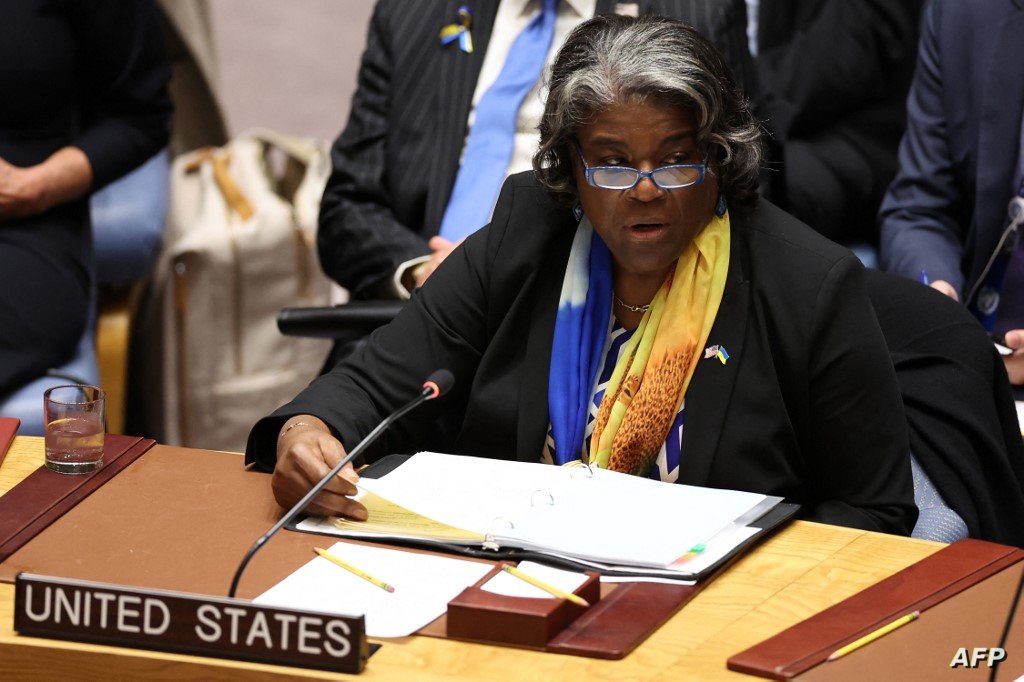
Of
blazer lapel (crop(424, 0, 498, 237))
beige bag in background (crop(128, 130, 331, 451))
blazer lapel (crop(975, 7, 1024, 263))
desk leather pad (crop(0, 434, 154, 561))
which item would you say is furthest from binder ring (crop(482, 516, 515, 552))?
beige bag in background (crop(128, 130, 331, 451))

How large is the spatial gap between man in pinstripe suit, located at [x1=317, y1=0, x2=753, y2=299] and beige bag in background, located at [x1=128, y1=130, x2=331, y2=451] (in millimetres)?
553

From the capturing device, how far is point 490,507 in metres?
1.84

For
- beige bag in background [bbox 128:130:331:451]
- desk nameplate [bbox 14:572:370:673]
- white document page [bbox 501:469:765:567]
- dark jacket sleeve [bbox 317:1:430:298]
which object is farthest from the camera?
beige bag in background [bbox 128:130:331:451]

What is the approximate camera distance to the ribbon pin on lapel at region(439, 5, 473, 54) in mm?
3098

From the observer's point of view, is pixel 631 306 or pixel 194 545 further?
pixel 631 306

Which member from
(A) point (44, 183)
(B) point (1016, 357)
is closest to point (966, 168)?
(B) point (1016, 357)

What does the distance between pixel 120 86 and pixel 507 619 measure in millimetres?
2106

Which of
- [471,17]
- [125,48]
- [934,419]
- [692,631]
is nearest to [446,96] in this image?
[471,17]

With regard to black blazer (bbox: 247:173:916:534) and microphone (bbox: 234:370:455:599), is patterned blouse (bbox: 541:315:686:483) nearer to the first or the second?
black blazer (bbox: 247:173:916:534)

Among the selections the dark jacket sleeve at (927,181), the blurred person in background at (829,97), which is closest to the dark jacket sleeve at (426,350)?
the blurred person in background at (829,97)

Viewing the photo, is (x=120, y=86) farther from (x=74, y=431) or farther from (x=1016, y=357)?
(x=1016, y=357)

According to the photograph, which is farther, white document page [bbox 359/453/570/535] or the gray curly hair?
the gray curly hair

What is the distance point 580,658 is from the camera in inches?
58.4

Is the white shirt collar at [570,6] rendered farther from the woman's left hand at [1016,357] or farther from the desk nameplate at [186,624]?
the desk nameplate at [186,624]
